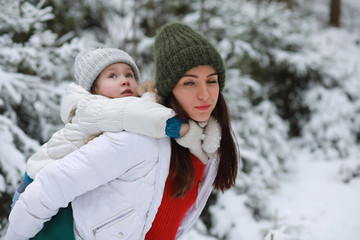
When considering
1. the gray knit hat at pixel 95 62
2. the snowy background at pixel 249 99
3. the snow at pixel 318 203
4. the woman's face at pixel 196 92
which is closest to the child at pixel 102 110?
the gray knit hat at pixel 95 62

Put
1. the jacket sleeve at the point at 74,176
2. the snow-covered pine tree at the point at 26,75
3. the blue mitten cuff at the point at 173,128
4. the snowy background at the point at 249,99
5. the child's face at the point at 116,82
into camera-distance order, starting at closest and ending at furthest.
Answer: the jacket sleeve at the point at 74,176, the blue mitten cuff at the point at 173,128, the child's face at the point at 116,82, the snow-covered pine tree at the point at 26,75, the snowy background at the point at 249,99

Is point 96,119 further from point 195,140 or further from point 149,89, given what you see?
point 195,140

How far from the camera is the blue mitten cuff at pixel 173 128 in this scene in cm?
119

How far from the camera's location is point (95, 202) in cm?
117

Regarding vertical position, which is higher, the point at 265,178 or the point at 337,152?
the point at 265,178

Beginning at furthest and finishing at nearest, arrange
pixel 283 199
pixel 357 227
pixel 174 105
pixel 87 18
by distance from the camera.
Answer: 1. pixel 87 18
2. pixel 283 199
3. pixel 357 227
4. pixel 174 105

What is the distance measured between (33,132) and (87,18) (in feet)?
10.9

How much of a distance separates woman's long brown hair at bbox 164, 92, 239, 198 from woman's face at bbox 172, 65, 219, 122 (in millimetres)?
42

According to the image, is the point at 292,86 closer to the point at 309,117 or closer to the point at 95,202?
the point at 309,117

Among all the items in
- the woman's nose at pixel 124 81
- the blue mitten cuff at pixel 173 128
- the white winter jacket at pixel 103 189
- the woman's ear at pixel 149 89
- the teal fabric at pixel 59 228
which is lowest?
the teal fabric at pixel 59 228

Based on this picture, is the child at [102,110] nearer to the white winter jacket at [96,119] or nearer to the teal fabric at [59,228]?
the white winter jacket at [96,119]

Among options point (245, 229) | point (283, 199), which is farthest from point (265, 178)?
point (245, 229)

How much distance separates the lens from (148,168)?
120cm

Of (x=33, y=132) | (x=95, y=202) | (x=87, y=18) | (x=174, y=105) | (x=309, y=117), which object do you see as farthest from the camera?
(x=309, y=117)
